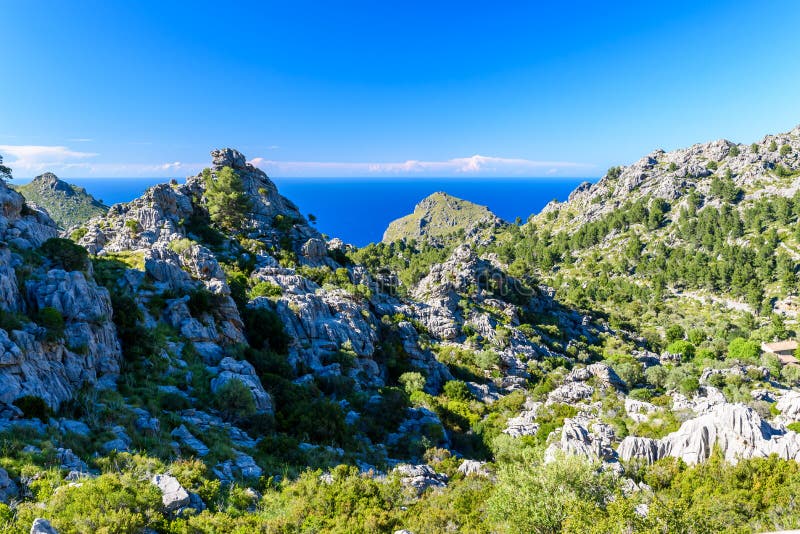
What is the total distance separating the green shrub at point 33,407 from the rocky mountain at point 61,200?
171390 mm

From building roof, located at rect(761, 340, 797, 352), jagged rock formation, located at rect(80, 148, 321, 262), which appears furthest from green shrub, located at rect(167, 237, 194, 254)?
building roof, located at rect(761, 340, 797, 352)

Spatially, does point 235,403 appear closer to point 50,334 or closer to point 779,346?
point 50,334

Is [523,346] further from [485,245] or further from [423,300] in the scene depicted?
[485,245]

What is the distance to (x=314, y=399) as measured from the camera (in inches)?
1209

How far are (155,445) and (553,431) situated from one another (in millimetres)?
26885

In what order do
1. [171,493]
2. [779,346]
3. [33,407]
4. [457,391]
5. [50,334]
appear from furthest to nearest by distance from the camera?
[779,346] → [457,391] → [50,334] → [33,407] → [171,493]

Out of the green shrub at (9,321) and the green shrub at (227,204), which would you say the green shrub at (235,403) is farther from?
the green shrub at (227,204)

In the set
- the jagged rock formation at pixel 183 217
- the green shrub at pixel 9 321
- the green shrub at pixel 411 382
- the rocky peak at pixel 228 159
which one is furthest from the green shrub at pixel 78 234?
the green shrub at pixel 411 382

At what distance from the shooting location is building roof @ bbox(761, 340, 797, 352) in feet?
250

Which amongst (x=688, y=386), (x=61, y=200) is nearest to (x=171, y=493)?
(x=688, y=386)

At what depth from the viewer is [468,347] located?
181ft

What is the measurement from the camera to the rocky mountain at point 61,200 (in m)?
160

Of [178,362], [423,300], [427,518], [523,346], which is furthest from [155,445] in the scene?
[423,300]

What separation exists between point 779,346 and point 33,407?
108247 millimetres
